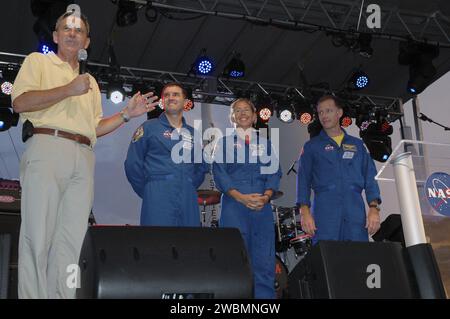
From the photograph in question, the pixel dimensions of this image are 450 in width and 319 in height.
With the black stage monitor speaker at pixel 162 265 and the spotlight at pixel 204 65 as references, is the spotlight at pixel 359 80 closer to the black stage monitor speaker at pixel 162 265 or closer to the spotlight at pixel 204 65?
the spotlight at pixel 204 65

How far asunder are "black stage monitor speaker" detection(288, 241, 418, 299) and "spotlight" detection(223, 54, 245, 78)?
534cm

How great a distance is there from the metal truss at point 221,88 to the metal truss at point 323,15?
111 centimetres

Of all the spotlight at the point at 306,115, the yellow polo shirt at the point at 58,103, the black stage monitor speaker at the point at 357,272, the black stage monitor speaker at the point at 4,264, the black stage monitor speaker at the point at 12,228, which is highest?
the spotlight at the point at 306,115

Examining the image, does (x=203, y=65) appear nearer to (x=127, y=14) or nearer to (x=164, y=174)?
(x=127, y=14)

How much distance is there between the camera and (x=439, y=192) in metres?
2.57

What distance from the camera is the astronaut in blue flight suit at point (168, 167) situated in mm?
3496

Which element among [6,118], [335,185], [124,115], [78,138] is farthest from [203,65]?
[78,138]

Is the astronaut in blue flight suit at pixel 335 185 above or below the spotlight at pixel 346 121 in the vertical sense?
below

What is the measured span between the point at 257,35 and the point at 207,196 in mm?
2611

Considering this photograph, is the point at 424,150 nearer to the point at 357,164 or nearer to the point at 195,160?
the point at 357,164

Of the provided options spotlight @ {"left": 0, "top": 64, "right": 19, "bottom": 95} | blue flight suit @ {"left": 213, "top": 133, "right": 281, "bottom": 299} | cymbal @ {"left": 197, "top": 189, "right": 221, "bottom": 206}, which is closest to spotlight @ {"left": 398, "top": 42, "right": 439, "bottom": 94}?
cymbal @ {"left": 197, "top": 189, "right": 221, "bottom": 206}

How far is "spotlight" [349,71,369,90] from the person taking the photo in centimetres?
786

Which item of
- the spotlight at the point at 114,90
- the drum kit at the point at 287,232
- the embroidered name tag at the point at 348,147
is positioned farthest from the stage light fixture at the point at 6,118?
the embroidered name tag at the point at 348,147

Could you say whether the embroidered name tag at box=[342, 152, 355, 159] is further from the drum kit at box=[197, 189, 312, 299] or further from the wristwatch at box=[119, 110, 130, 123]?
the drum kit at box=[197, 189, 312, 299]
